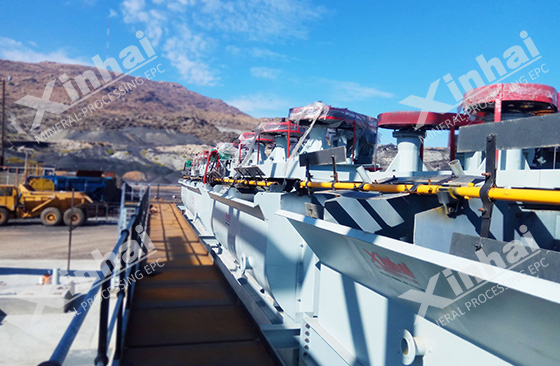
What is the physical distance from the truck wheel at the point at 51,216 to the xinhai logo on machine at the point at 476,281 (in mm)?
22513

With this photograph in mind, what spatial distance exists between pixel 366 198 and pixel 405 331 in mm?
913

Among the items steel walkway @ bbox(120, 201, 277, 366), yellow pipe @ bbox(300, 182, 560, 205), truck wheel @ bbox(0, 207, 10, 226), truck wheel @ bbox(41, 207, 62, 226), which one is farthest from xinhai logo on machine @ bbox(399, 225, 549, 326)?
truck wheel @ bbox(0, 207, 10, 226)

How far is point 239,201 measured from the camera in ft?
16.7

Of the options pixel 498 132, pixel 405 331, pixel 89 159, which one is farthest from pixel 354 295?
pixel 89 159

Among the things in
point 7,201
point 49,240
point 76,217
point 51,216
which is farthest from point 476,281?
point 7,201

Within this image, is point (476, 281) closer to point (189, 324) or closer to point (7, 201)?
point (189, 324)

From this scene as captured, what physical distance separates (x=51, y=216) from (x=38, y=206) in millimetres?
809

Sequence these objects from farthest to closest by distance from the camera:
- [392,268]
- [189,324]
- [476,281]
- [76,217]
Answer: [76,217] < [189,324] < [392,268] < [476,281]

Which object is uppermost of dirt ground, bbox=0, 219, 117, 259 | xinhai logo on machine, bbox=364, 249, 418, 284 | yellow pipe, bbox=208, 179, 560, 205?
yellow pipe, bbox=208, 179, 560, 205

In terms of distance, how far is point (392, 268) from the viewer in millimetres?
2129

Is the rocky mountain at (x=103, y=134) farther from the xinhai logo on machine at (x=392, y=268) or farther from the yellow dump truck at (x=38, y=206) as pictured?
the xinhai logo on machine at (x=392, y=268)

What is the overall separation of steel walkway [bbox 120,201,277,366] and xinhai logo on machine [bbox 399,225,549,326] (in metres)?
2.12

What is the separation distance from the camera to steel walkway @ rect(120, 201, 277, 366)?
3707mm

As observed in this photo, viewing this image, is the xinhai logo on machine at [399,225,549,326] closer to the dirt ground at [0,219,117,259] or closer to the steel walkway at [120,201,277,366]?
the steel walkway at [120,201,277,366]
